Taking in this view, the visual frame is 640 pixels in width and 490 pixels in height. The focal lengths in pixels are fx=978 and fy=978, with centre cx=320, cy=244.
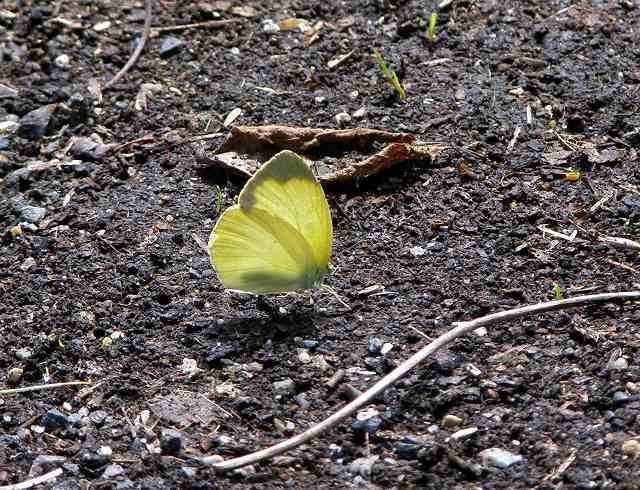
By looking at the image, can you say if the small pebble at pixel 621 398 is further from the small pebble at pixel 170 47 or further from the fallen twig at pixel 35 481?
the small pebble at pixel 170 47

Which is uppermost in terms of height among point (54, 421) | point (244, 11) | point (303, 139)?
point (244, 11)

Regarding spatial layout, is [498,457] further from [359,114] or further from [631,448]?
[359,114]

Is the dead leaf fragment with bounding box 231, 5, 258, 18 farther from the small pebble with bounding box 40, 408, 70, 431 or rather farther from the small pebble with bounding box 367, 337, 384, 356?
the small pebble with bounding box 40, 408, 70, 431

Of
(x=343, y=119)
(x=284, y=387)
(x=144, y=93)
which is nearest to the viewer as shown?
(x=284, y=387)

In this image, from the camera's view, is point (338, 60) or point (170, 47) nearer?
point (338, 60)

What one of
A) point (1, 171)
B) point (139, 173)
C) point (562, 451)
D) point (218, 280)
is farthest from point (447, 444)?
point (1, 171)

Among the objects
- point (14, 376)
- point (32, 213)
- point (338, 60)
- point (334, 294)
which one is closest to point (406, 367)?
point (334, 294)
